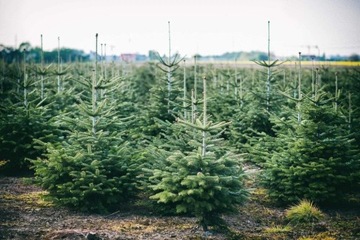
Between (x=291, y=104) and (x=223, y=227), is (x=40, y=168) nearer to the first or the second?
(x=223, y=227)

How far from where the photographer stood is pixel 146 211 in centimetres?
948

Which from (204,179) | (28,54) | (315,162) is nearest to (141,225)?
(204,179)

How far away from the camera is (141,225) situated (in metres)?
8.36

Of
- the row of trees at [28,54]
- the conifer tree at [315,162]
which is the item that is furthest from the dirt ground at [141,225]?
the row of trees at [28,54]

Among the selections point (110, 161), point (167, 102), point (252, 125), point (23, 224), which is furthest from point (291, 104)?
point (23, 224)

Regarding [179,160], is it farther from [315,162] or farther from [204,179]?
[315,162]

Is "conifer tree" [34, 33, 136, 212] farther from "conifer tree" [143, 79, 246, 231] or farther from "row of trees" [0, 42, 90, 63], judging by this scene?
"row of trees" [0, 42, 90, 63]

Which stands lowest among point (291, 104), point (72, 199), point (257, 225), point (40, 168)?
point (257, 225)

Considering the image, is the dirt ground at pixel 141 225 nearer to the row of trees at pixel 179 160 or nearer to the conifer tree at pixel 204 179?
the row of trees at pixel 179 160

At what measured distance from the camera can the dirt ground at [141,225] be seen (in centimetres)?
767

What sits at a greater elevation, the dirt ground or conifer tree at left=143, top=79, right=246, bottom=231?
conifer tree at left=143, top=79, right=246, bottom=231

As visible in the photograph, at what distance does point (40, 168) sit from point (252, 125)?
7.71 m

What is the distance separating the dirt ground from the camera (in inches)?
302

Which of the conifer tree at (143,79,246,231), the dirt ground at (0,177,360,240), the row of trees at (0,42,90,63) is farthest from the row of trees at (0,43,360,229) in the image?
the row of trees at (0,42,90,63)
